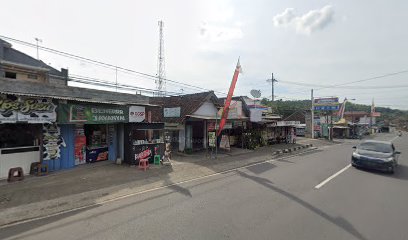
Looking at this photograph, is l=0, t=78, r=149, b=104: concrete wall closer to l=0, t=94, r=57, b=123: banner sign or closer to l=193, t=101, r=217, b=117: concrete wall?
l=0, t=94, r=57, b=123: banner sign

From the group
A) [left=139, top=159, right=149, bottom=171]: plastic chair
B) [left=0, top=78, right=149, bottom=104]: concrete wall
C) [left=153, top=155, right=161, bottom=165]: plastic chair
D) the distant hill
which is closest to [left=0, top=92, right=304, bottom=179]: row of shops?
[left=139, top=159, right=149, bottom=171]: plastic chair

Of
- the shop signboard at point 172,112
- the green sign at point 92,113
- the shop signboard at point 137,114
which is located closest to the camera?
the green sign at point 92,113

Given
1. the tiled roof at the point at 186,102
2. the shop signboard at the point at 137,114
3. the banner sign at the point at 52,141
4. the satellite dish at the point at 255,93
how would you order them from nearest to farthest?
the banner sign at the point at 52,141 → the shop signboard at the point at 137,114 → the tiled roof at the point at 186,102 → the satellite dish at the point at 255,93

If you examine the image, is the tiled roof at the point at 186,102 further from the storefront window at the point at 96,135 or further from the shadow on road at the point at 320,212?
the shadow on road at the point at 320,212

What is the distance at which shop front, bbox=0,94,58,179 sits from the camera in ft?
28.9

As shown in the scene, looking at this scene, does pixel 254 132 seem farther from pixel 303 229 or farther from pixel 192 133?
pixel 303 229

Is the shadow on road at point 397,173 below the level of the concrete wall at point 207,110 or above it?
below

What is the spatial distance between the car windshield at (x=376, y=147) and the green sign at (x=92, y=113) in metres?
14.5

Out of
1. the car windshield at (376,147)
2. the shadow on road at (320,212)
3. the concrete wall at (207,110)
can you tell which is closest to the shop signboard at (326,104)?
the car windshield at (376,147)

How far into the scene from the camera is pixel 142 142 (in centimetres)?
1276

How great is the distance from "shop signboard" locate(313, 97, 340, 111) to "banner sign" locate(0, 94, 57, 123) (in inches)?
1547

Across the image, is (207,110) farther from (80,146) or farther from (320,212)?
(320,212)

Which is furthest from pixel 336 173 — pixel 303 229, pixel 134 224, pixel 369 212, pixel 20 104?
pixel 20 104

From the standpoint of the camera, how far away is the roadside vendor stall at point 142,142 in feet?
40.9
